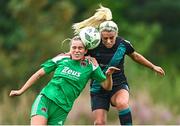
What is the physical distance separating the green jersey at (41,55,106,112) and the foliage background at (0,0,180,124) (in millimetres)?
7940

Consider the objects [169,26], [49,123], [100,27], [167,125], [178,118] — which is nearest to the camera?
[49,123]

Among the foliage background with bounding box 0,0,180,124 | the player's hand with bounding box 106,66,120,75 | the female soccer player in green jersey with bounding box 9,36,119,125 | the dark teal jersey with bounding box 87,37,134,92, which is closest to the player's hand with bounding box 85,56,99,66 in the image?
the female soccer player in green jersey with bounding box 9,36,119,125

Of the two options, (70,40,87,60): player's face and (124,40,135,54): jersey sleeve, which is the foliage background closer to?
(124,40,135,54): jersey sleeve

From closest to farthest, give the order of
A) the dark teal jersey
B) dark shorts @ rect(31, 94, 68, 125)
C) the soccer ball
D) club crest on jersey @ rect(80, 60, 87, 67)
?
dark shorts @ rect(31, 94, 68, 125) → club crest on jersey @ rect(80, 60, 87, 67) → the soccer ball → the dark teal jersey

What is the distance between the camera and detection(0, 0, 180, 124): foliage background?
69.3 ft

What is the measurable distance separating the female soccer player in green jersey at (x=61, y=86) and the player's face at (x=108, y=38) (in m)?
0.74

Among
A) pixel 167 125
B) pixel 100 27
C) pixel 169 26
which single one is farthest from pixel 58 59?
pixel 169 26

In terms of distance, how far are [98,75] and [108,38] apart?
2.60 feet

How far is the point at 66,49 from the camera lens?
2445cm

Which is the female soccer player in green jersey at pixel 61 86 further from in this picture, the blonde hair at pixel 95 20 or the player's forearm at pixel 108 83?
the blonde hair at pixel 95 20

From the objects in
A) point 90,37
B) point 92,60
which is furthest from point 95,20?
point 92,60

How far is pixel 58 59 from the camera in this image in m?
11.8

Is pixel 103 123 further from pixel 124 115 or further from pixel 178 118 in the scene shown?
pixel 178 118

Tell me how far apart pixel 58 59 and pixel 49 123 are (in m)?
0.85
